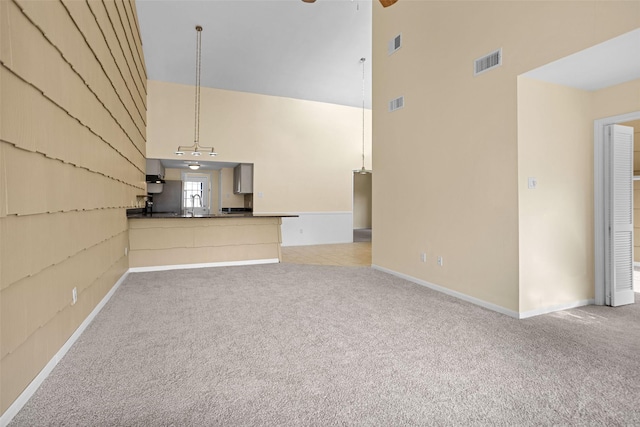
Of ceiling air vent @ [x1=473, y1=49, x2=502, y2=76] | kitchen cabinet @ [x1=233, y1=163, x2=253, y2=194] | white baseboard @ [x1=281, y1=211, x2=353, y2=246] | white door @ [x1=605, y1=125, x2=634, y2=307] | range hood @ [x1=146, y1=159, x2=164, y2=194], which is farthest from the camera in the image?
white baseboard @ [x1=281, y1=211, x2=353, y2=246]

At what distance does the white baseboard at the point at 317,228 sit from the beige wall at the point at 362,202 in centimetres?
493

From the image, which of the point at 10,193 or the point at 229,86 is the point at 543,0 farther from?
the point at 229,86

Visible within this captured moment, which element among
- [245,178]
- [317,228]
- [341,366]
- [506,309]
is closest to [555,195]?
[506,309]

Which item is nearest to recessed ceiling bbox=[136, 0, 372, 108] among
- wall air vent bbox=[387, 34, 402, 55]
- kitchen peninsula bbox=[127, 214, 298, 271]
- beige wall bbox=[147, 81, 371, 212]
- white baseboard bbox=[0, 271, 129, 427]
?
beige wall bbox=[147, 81, 371, 212]

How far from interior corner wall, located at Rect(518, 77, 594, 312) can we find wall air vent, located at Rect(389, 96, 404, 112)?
1861mm

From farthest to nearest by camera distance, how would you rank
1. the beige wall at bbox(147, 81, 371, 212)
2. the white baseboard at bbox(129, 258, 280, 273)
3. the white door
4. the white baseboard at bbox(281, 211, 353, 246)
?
the white baseboard at bbox(281, 211, 353, 246)
the beige wall at bbox(147, 81, 371, 212)
the white baseboard at bbox(129, 258, 280, 273)
the white door

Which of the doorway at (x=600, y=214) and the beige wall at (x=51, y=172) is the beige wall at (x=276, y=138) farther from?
the doorway at (x=600, y=214)

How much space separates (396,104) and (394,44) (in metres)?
0.90

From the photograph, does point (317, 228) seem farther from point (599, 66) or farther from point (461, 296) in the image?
point (599, 66)

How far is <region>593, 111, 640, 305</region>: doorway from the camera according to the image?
363 centimetres

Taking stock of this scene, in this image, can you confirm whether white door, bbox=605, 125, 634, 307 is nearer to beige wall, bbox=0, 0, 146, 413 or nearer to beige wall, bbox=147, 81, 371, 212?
beige wall, bbox=0, 0, 146, 413

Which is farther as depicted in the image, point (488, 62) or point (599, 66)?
point (488, 62)

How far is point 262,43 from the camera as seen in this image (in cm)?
597

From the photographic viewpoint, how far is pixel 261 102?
28.4 feet
